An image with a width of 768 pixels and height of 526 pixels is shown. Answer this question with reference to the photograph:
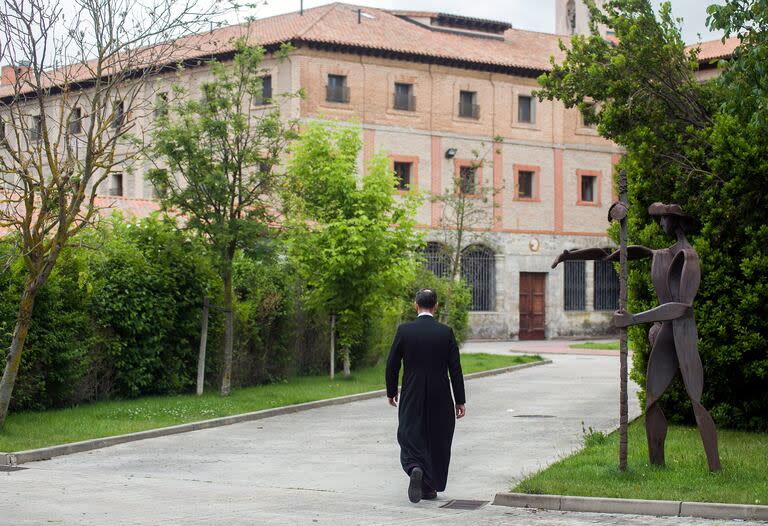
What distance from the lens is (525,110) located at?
164 ft

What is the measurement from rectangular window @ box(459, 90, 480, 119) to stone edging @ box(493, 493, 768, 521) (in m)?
39.5

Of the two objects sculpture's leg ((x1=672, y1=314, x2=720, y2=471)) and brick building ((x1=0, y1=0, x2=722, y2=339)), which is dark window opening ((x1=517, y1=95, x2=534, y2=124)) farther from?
sculpture's leg ((x1=672, y1=314, x2=720, y2=471))

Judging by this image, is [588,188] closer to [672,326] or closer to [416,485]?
[672,326]

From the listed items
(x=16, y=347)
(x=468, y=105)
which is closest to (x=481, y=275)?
(x=468, y=105)

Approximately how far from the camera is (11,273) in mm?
15664

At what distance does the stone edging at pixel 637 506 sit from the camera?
873cm

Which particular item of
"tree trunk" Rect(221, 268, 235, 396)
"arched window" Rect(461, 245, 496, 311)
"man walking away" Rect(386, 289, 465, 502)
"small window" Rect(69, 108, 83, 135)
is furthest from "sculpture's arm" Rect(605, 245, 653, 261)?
"arched window" Rect(461, 245, 496, 311)

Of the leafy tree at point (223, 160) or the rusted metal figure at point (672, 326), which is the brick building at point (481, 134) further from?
the rusted metal figure at point (672, 326)

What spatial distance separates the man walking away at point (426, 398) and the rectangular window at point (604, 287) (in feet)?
138

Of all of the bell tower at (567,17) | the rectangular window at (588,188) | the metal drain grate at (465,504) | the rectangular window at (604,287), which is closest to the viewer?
the metal drain grate at (465,504)

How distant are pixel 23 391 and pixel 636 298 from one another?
872 centimetres

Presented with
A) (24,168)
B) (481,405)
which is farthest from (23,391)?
(481,405)

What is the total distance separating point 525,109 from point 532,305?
8851mm

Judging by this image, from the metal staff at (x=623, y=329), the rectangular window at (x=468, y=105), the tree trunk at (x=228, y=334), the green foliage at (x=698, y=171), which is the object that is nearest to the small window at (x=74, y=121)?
the tree trunk at (x=228, y=334)
